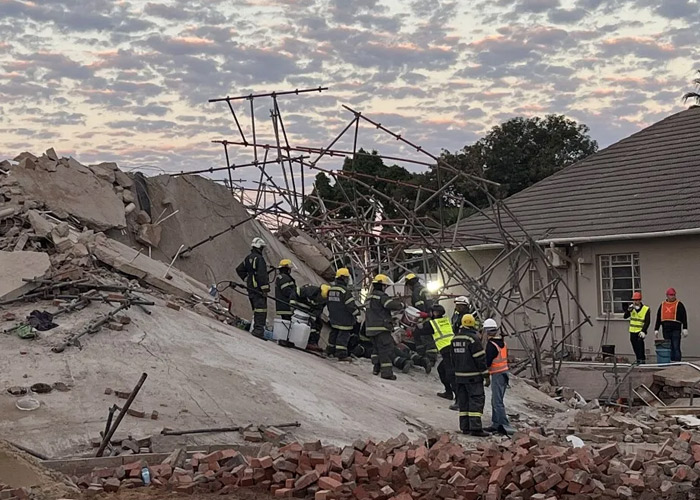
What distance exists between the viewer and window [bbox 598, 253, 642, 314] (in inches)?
841

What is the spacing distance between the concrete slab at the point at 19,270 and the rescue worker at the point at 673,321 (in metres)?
11.8

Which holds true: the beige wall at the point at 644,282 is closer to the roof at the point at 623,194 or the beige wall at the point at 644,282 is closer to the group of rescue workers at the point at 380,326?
the roof at the point at 623,194

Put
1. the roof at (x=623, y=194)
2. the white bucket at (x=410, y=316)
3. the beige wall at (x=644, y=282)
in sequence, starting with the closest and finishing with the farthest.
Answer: the white bucket at (x=410, y=316)
the beige wall at (x=644, y=282)
the roof at (x=623, y=194)

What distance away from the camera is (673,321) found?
61.9 feet

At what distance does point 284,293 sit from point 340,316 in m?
1.05

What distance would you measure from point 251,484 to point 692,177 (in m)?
16.5

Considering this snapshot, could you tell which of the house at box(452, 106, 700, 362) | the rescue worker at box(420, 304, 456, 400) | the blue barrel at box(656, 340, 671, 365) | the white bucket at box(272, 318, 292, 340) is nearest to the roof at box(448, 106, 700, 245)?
the house at box(452, 106, 700, 362)

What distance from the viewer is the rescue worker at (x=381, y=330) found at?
1598cm

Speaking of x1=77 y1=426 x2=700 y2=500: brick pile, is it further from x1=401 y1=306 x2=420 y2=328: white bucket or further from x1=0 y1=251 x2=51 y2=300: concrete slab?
x1=401 y1=306 x2=420 y2=328: white bucket

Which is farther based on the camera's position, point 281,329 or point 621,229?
point 621,229

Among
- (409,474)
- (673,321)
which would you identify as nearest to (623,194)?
(673,321)

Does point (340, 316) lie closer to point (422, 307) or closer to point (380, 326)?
point (380, 326)

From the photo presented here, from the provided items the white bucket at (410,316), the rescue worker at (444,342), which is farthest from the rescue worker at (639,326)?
the rescue worker at (444,342)

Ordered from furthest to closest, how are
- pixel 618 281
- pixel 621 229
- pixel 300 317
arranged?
1. pixel 618 281
2. pixel 621 229
3. pixel 300 317
